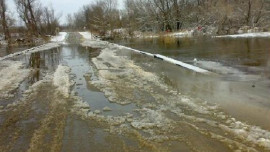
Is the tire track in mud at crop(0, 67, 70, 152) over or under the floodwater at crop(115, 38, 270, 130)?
under

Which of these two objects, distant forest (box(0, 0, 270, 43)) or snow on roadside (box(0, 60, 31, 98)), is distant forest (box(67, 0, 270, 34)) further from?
snow on roadside (box(0, 60, 31, 98))

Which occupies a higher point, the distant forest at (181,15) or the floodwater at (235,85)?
the distant forest at (181,15)

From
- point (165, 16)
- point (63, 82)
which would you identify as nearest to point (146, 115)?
point (63, 82)

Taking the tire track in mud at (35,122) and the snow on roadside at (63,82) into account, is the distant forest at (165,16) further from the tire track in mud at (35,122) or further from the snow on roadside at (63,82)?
the tire track in mud at (35,122)

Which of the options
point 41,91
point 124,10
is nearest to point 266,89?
point 41,91

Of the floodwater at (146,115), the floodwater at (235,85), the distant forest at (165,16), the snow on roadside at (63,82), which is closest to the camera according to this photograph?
the floodwater at (146,115)

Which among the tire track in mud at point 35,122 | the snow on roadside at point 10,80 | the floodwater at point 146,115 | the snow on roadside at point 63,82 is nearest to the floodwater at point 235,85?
the floodwater at point 146,115

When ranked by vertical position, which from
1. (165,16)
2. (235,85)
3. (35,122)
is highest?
(165,16)

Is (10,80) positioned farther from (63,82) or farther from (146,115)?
(146,115)

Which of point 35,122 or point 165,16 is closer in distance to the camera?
point 35,122

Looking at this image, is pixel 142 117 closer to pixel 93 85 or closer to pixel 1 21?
pixel 93 85

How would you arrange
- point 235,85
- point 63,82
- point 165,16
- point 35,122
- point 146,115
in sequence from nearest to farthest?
point 35,122
point 146,115
point 235,85
point 63,82
point 165,16

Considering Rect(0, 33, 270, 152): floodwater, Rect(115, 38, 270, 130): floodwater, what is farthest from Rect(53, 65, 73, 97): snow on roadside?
Rect(115, 38, 270, 130): floodwater

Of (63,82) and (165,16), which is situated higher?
(165,16)
